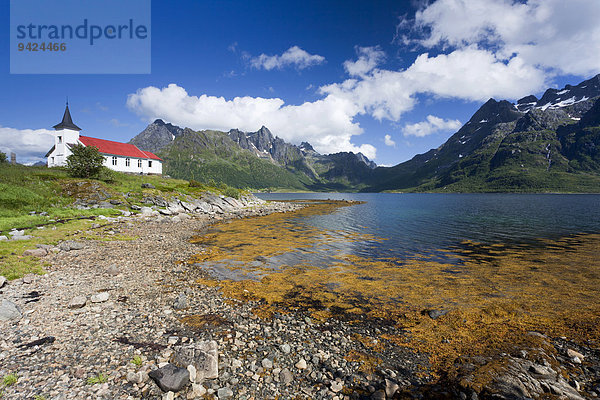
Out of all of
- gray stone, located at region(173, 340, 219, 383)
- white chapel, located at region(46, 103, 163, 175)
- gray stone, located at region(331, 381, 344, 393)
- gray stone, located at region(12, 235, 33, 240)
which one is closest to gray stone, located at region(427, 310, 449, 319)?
gray stone, located at region(331, 381, 344, 393)

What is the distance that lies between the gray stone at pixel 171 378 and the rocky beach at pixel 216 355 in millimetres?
32

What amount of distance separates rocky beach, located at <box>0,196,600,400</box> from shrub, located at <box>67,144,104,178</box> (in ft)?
172

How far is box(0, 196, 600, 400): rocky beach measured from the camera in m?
7.66

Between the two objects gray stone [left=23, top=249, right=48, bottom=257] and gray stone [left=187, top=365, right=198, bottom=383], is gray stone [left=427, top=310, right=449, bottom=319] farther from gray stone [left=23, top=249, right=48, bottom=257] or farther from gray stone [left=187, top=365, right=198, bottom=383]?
gray stone [left=23, top=249, right=48, bottom=257]

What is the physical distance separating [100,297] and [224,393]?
Answer: 424 inches

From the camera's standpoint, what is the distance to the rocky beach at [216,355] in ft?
25.1

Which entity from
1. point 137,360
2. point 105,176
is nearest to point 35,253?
point 137,360

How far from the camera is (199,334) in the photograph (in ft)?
35.7

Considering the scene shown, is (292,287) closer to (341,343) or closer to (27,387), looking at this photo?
(341,343)

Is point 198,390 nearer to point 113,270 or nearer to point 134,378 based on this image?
point 134,378

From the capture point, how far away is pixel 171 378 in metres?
7.62

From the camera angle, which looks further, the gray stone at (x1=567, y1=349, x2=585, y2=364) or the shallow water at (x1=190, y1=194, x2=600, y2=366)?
the shallow water at (x1=190, y1=194, x2=600, y2=366)

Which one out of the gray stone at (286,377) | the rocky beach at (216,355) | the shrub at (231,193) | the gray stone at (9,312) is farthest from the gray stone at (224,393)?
the shrub at (231,193)

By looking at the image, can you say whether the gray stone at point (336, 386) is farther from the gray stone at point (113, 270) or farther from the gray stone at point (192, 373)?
the gray stone at point (113, 270)
